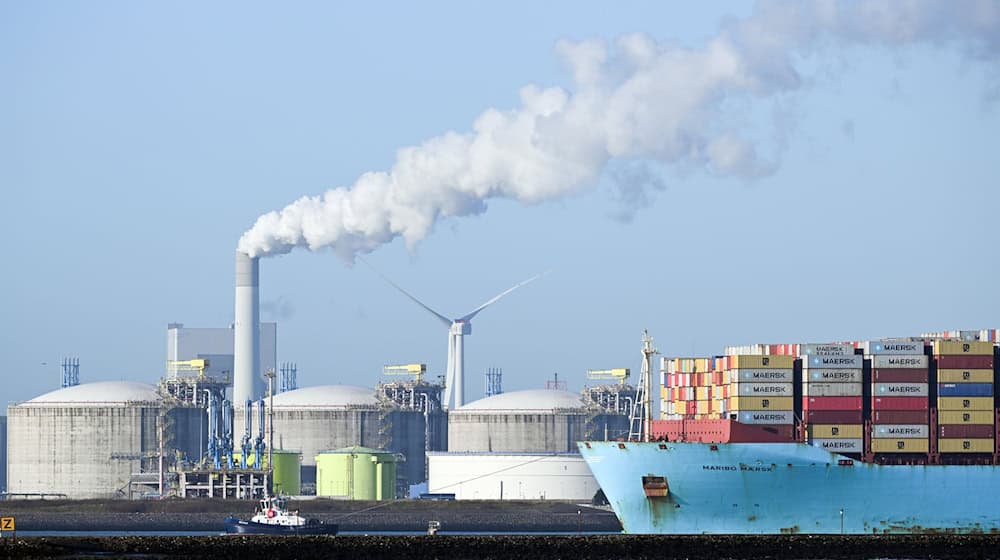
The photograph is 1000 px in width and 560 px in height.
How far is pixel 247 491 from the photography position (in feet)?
556

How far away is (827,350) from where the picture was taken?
104125mm

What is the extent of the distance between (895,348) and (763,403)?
311 inches

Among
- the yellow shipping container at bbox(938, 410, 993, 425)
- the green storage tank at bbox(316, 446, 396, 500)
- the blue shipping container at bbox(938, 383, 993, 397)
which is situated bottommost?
the green storage tank at bbox(316, 446, 396, 500)

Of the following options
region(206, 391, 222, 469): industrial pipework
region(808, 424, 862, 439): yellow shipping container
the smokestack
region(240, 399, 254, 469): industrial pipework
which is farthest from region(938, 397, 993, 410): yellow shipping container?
region(206, 391, 222, 469): industrial pipework

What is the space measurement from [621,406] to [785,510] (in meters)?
81.2

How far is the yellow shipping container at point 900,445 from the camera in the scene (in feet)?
338

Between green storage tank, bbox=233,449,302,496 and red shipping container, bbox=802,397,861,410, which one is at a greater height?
red shipping container, bbox=802,397,861,410

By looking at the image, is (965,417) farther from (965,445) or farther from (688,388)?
(688,388)

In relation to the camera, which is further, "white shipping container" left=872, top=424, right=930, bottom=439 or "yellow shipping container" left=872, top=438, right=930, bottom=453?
"white shipping container" left=872, top=424, right=930, bottom=439

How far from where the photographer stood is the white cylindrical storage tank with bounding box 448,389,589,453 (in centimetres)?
18288

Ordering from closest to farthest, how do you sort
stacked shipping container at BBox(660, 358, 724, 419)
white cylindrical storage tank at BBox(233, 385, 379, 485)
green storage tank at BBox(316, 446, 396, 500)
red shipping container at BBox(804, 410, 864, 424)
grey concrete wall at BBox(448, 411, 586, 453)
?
red shipping container at BBox(804, 410, 864, 424) < stacked shipping container at BBox(660, 358, 724, 419) < green storage tank at BBox(316, 446, 396, 500) < grey concrete wall at BBox(448, 411, 586, 453) < white cylindrical storage tank at BBox(233, 385, 379, 485)

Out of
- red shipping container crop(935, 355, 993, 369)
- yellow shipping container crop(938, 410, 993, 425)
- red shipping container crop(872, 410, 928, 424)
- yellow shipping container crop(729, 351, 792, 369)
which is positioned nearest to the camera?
yellow shipping container crop(729, 351, 792, 369)

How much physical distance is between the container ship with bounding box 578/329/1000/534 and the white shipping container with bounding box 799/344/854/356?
54 mm

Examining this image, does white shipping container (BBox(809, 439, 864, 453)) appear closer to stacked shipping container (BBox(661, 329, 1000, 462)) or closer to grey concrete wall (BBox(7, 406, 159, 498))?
stacked shipping container (BBox(661, 329, 1000, 462))
